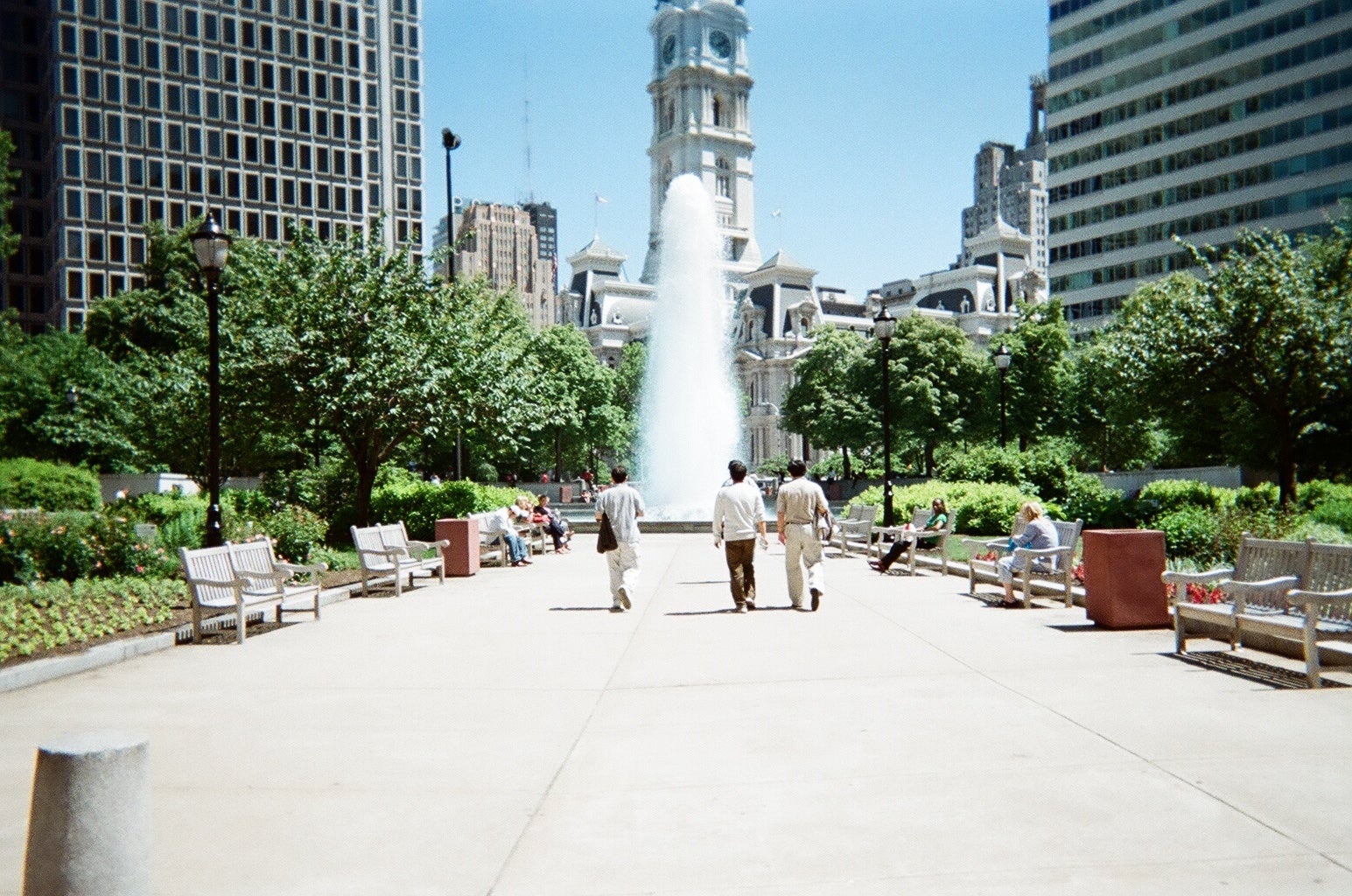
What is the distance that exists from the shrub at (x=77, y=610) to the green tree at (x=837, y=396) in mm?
54039

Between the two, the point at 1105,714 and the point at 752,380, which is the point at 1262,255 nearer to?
the point at 1105,714

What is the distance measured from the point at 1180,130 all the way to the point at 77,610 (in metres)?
86.6

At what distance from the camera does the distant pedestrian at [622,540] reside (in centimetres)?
1486

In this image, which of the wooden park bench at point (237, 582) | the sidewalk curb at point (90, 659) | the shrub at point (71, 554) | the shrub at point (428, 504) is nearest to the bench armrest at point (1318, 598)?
the wooden park bench at point (237, 582)

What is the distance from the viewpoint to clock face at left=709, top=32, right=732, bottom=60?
159m

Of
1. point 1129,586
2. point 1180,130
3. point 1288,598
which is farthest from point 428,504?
Answer: point 1180,130

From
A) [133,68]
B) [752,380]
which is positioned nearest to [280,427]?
[133,68]

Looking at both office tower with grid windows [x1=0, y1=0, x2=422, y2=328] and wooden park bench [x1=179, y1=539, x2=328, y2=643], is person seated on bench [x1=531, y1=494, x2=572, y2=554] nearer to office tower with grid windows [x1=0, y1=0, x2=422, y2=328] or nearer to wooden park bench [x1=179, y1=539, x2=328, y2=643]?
wooden park bench [x1=179, y1=539, x2=328, y2=643]

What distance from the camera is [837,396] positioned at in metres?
73.8

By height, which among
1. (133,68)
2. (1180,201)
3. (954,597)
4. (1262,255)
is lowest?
(954,597)

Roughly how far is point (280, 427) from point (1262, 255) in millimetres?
23595

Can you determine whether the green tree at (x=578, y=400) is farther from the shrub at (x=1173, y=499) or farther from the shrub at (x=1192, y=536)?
the shrub at (x=1192, y=536)

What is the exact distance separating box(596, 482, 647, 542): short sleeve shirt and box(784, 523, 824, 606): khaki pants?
1.94m

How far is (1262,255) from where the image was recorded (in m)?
28.0
